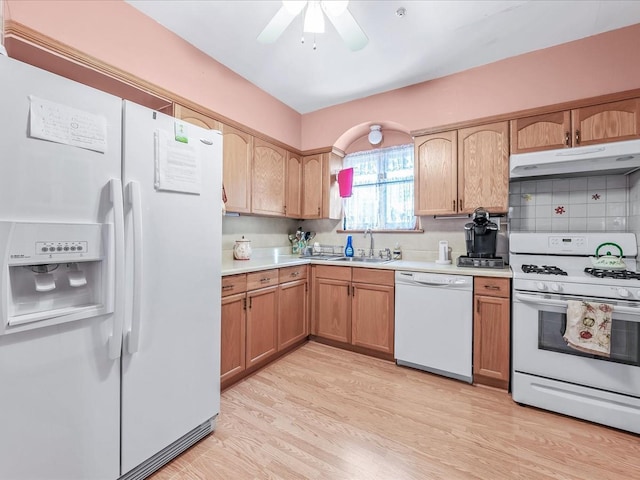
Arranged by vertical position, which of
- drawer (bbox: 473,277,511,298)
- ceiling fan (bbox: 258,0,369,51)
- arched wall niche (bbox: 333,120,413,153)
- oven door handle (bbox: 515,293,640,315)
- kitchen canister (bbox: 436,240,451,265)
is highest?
ceiling fan (bbox: 258,0,369,51)

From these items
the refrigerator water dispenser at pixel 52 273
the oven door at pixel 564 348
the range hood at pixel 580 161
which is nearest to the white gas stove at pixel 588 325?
the oven door at pixel 564 348

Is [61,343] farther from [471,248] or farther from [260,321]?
[471,248]

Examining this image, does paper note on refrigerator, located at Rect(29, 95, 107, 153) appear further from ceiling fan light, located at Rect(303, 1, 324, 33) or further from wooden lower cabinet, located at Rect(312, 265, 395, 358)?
wooden lower cabinet, located at Rect(312, 265, 395, 358)

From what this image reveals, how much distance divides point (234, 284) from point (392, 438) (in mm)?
1414

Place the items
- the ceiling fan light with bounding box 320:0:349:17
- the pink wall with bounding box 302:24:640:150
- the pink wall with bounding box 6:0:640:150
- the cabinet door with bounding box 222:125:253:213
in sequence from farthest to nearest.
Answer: the cabinet door with bounding box 222:125:253:213
the pink wall with bounding box 302:24:640:150
the pink wall with bounding box 6:0:640:150
the ceiling fan light with bounding box 320:0:349:17

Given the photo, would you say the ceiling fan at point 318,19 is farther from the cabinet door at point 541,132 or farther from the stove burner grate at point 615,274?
the stove burner grate at point 615,274

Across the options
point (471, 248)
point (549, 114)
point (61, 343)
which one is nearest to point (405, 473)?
point (61, 343)

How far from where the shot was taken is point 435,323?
2.36 metres

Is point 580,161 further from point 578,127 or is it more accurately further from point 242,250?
point 242,250

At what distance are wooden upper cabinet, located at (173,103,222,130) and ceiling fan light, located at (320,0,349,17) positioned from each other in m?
1.29

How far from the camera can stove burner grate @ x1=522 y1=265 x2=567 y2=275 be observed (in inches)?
79.4

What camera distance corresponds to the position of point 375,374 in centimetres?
241

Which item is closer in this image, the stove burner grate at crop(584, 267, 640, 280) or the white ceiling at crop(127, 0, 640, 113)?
the stove burner grate at crop(584, 267, 640, 280)

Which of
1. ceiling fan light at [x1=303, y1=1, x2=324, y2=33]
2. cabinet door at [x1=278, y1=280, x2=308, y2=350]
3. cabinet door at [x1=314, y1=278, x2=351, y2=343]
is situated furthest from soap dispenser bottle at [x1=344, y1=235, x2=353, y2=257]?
ceiling fan light at [x1=303, y1=1, x2=324, y2=33]
